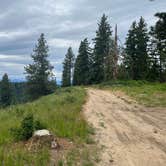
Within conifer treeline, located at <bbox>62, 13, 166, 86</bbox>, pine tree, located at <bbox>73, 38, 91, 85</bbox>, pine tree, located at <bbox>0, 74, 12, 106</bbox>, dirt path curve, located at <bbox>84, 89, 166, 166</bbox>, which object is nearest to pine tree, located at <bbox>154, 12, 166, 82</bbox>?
conifer treeline, located at <bbox>62, 13, 166, 86</bbox>

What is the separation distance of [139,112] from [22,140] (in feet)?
25.9

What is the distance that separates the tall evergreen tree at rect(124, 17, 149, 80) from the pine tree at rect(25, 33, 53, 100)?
13.9 metres

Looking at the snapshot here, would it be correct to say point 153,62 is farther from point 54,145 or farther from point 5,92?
point 54,145

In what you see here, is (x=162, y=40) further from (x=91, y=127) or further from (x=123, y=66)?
(x=91, y=127)

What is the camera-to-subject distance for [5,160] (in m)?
7.09

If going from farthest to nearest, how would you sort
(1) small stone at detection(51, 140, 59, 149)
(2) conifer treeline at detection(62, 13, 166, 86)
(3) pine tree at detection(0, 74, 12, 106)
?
1. (3) pine tree at detection(0, 74, 12, 106)
2. (2) conifer treeline at detection(62, 13, 166, 86)
3. (1) small stone at detection(51, 140, 59, 149)

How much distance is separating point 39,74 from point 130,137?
50556mm

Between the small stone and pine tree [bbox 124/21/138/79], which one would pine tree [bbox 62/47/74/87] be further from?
the small stone

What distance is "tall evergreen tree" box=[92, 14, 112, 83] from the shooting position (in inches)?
2183

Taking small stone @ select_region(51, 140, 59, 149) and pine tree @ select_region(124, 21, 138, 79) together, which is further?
pine tree @ select_region(124, 21, 138, 79)

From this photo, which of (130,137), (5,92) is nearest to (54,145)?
(130,137)

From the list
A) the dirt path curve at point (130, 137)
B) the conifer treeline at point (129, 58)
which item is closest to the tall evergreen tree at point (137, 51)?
the conifer treeline at point (129, 58)

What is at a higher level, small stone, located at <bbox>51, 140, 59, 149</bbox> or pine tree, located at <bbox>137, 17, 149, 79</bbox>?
pine tree, located at <bbox>137, 17, 149, 79</bbox>

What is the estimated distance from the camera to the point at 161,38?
1779 inches
